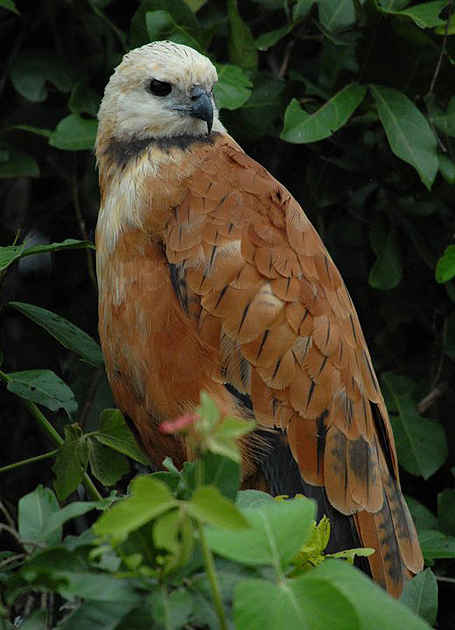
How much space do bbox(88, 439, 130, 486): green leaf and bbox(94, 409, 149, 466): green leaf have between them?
27 millimetres

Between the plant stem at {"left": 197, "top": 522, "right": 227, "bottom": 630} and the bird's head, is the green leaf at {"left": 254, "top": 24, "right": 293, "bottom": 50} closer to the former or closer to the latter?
the bird's head

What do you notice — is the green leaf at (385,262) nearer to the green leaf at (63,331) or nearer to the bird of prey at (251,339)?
the bird of prey at (251,339)

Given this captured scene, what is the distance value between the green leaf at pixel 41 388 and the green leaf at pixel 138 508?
1.29m

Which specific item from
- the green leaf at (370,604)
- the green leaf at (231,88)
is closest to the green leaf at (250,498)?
the green leaf at (370,604)

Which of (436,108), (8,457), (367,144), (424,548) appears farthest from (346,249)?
(8,457)

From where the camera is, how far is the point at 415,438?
3256mm

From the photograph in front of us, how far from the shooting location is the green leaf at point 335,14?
3.21 meters

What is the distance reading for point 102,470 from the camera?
2246 mm

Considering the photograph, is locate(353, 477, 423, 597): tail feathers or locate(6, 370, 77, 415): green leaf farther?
locate(353, 477, 423, 597): tail feathers

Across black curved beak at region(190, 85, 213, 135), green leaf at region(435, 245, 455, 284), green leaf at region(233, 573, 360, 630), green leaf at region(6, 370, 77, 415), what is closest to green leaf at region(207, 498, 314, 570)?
green leaf at region(233, 573, 360, 630)

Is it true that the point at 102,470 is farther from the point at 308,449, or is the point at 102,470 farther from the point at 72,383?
the point at 72,383

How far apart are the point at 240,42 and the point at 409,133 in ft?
2.31

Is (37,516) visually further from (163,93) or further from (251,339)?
(163,93)

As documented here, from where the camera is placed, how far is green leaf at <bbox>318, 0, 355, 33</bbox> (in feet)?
10.5
